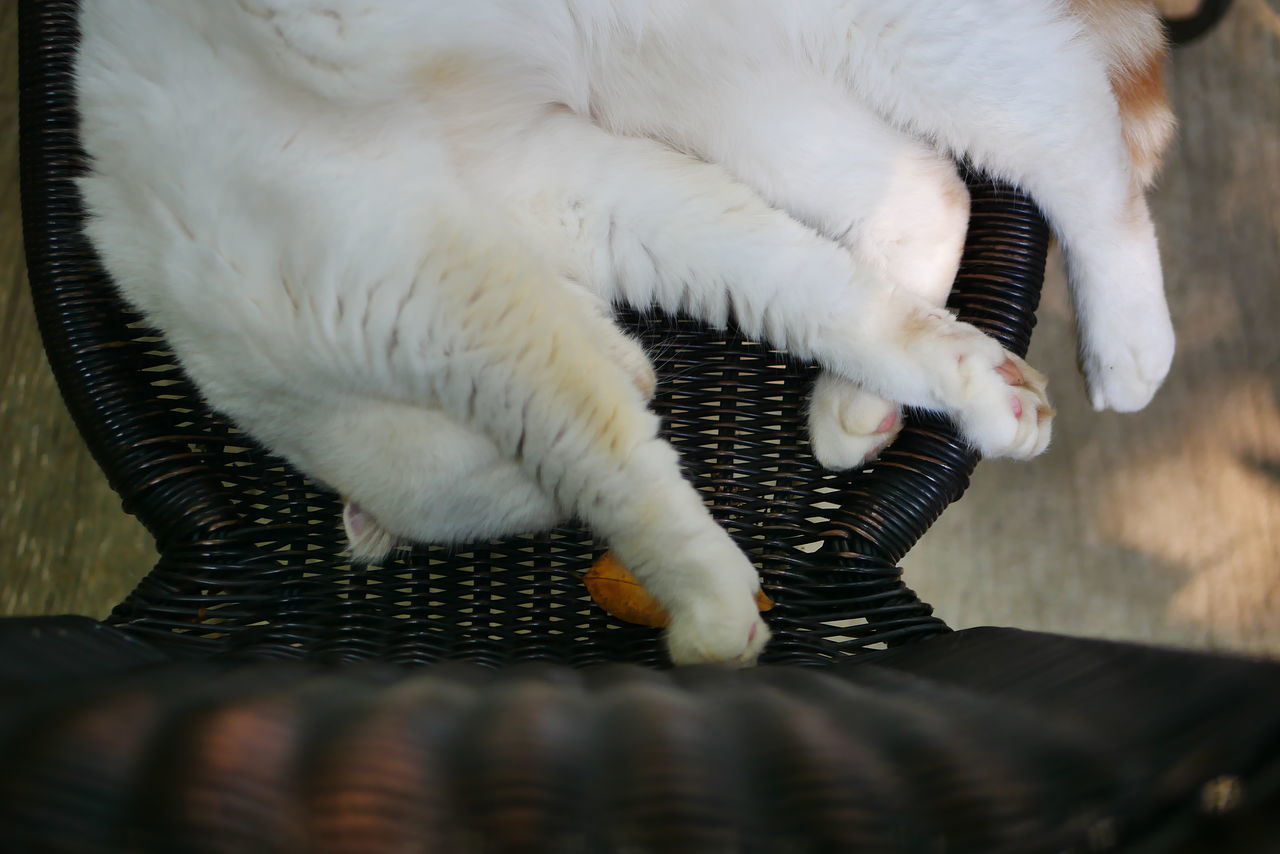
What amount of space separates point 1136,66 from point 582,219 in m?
0.85

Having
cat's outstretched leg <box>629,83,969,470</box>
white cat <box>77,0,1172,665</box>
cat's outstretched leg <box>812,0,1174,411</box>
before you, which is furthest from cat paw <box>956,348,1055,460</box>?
cat's outstretched leg <box>812,0,1174,411</box>

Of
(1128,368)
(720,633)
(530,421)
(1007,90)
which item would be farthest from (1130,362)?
(530,421)

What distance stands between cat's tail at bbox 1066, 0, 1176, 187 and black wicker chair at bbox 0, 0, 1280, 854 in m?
0.59

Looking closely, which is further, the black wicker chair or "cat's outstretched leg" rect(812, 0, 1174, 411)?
"cat's outstretched leg" rect(812, 0, 1174, 411)

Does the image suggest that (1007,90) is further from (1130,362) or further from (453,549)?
(453,549)

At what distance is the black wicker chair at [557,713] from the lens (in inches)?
16.6

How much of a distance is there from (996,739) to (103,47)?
1.20m

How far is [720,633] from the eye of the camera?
943 mm

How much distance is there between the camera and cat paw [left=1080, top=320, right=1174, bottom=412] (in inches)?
47.7

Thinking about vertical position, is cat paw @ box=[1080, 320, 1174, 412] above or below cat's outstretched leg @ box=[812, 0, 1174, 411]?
below

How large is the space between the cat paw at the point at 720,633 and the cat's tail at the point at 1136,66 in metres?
0.90

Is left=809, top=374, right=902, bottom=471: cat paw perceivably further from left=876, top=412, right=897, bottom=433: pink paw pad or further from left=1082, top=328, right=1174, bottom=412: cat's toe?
left=1082, top=328, right=1174, bottom=412: cat's toe

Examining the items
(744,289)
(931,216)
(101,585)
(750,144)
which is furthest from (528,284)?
(101,585)

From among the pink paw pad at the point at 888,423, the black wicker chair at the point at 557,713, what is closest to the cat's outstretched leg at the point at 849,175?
the pink paw pad at the point at 888,423
